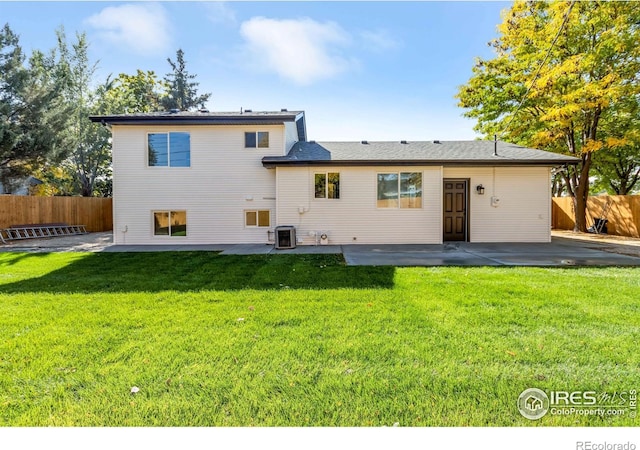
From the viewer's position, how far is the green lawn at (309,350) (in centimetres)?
203

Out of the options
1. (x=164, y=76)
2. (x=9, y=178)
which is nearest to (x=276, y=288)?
(x=9, y=178)

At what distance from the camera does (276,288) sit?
16.3 feet

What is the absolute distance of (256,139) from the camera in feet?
35.8

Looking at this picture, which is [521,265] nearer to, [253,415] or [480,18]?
[253,415]

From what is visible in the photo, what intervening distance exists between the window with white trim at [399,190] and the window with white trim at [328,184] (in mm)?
1540

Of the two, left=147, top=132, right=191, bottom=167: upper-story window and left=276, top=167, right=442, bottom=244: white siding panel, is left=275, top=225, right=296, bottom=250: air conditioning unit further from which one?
left=147, top=132, right=191, bottom=167: upper-story window

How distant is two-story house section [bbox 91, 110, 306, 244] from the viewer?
10.8m

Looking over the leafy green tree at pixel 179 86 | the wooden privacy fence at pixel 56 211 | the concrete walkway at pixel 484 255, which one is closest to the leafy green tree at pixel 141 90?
the leafy green tree at pixel 179 86

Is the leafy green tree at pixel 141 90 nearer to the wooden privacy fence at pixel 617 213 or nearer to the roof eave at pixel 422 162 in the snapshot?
the roof eave at pixel 422 162

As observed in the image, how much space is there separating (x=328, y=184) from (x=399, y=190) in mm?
2547

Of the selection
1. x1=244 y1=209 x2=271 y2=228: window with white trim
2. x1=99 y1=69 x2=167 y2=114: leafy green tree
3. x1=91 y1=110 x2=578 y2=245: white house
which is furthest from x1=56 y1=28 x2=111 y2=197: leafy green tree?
x1=244 y1=209 x2=271 y2=228: window with white trim

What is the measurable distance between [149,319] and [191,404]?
6.23 feet

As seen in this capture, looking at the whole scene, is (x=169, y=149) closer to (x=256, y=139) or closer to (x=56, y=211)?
(x=256, y=139)

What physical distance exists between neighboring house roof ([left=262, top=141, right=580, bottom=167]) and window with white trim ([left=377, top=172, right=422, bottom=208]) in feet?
1.79
